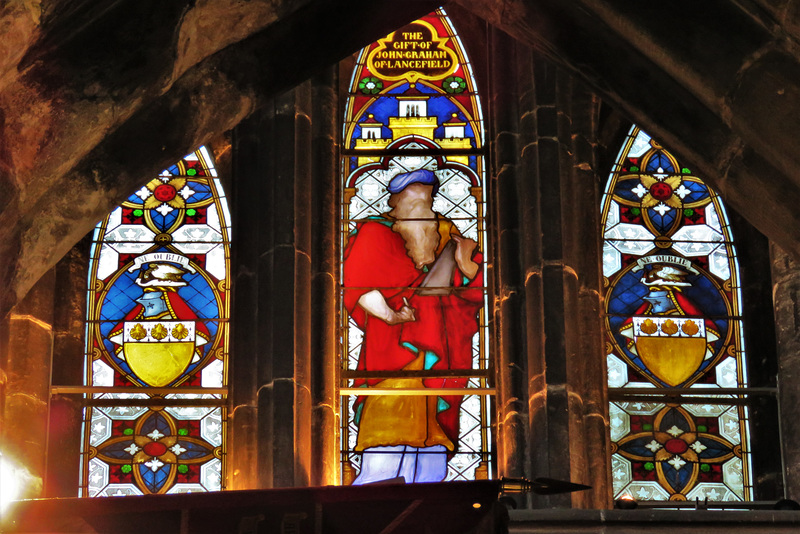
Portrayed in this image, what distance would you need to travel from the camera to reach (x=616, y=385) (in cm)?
1239

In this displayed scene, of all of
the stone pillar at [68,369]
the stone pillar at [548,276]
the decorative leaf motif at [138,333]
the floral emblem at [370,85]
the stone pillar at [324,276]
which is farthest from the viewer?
the floral emblem at [370,85]

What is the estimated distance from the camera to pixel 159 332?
12445mm

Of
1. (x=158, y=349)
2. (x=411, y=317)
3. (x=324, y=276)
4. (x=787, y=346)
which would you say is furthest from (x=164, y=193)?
(x=787, y=346)

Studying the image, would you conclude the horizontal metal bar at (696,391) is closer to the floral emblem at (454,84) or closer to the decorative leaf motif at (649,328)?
the decorative leaf motif at (649,328)

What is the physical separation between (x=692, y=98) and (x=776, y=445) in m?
3.60

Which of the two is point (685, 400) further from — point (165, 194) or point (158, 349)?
point (165, 194)

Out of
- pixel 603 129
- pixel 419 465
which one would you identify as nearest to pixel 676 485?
pixel 419 465

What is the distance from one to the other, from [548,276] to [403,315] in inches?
41.4

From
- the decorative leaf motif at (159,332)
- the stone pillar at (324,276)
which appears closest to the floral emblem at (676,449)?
the stone pillar at (324,276)

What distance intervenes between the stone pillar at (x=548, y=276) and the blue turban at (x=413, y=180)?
1.60ft

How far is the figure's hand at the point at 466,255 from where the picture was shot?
12.6 m

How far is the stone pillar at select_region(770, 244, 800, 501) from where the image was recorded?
11.9 metres

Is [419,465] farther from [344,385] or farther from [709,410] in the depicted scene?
[709,410]

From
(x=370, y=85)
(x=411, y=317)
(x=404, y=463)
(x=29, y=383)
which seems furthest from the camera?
(x=370, y=85)
